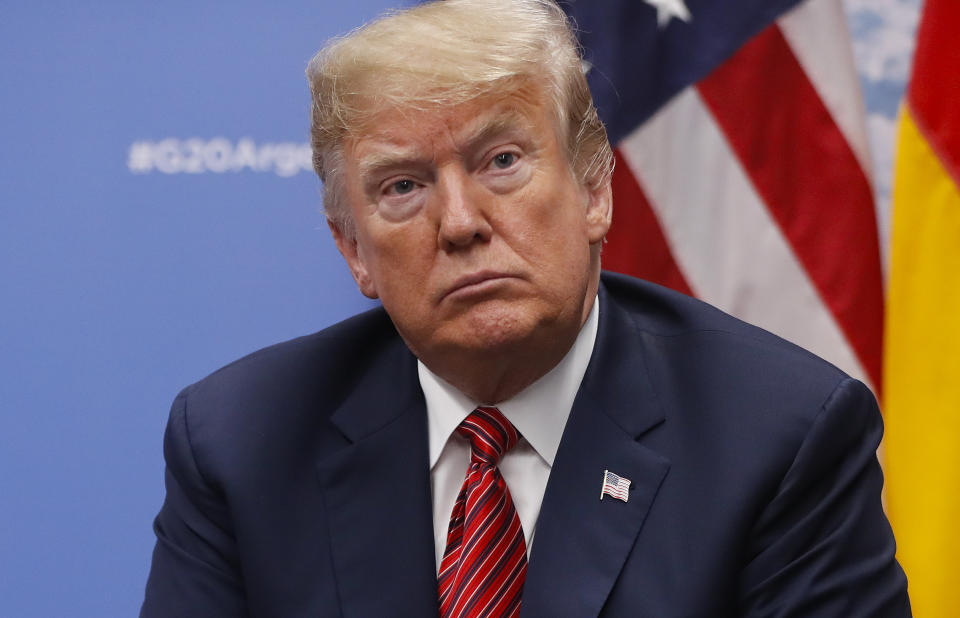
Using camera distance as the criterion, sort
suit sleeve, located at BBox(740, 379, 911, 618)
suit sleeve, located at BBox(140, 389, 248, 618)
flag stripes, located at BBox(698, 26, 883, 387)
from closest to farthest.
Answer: suit sleeve, located at BBox(740, 379, 911, 618) → suit sleeve, located at BBox(140, 389, 248, 618) → flag stripes, located at BBox(698, 26, 883, 387)

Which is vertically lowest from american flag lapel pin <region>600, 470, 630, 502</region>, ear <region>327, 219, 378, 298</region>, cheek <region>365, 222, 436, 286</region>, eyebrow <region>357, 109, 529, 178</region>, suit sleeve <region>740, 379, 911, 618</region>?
suit sleeve <region>740, 379, 911, 618</region>

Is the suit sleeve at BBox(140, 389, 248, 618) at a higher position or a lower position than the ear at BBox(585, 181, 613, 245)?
lower

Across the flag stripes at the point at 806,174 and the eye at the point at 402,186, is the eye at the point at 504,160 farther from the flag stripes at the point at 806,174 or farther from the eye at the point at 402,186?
the flag stripes at the point at 806,174

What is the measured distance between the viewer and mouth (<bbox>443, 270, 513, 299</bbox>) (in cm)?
133

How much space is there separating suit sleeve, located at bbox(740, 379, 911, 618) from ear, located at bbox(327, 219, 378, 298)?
2.09ft

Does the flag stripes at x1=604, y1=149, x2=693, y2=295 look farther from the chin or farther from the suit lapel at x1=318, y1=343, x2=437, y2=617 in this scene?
the chin

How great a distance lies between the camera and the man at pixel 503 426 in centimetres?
134

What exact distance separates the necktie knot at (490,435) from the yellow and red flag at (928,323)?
1.08 m

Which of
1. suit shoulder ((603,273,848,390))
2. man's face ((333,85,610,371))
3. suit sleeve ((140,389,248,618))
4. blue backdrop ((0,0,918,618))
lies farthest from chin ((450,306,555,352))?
blue backdrop ((0,0,918,618))

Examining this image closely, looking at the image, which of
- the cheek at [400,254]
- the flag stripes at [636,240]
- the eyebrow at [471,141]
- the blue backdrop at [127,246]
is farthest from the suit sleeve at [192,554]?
Answer: the flag stripes at [636,240]

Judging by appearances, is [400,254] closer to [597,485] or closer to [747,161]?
[597,485]

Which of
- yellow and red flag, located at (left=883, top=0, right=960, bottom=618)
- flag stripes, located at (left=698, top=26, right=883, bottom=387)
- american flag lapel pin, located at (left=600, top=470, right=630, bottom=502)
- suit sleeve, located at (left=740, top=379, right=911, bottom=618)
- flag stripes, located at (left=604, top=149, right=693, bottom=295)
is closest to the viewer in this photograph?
suit sleeve, located at (left=740, top=379, right=911, bottom=618)

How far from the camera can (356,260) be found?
1585 mm

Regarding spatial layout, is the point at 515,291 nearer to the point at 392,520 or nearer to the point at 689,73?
the point at 392,520
